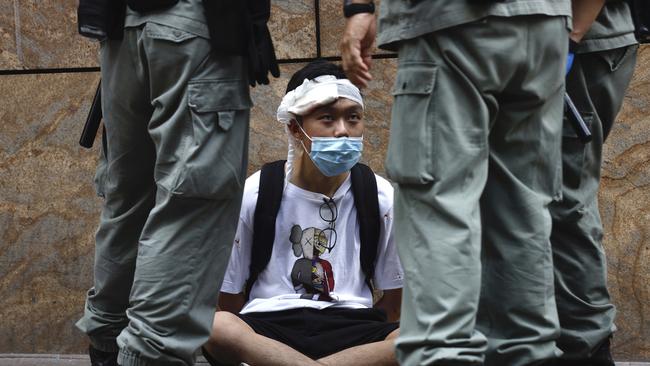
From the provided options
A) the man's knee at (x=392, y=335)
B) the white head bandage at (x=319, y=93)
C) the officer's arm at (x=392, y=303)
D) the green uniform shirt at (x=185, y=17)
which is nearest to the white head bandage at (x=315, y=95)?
the white head bandage at (x=319, y=93)

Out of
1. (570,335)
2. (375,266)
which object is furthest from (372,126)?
(570,335)

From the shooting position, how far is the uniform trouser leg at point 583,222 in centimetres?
413

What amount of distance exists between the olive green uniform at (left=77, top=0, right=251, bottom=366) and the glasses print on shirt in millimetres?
676

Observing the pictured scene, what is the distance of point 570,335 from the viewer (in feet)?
13.7

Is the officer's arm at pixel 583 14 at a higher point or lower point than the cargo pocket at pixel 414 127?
higher

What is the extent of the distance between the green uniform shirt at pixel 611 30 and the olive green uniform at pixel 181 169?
109cm

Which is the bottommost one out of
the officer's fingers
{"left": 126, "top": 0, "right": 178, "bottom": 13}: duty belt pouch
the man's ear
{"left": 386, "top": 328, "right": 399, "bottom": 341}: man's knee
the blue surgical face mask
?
{"left": 386, "top": 328, "right": 399, "bottom": 341}: man's knee

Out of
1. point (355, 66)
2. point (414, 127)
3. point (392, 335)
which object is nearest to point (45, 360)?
point (392, 335)

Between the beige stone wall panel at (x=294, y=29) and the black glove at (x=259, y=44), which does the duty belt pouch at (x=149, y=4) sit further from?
the beige stone wall panel at (x=294, y=29)

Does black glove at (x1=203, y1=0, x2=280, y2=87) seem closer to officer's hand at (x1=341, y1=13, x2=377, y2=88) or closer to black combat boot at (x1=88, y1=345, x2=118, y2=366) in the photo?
officer's hand at (x1=341, y1=13, x2=377, y2=88)

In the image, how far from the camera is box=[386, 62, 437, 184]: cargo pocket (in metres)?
3.29

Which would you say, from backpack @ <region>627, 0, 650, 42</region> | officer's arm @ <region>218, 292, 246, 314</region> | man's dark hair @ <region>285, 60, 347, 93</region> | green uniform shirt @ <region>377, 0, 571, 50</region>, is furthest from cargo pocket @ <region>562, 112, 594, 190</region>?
officer's arm @ <region>218, 292, 246, 314</region>

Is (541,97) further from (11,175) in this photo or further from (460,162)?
(11,175)

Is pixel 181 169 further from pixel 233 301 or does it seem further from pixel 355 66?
pixel 233 301
